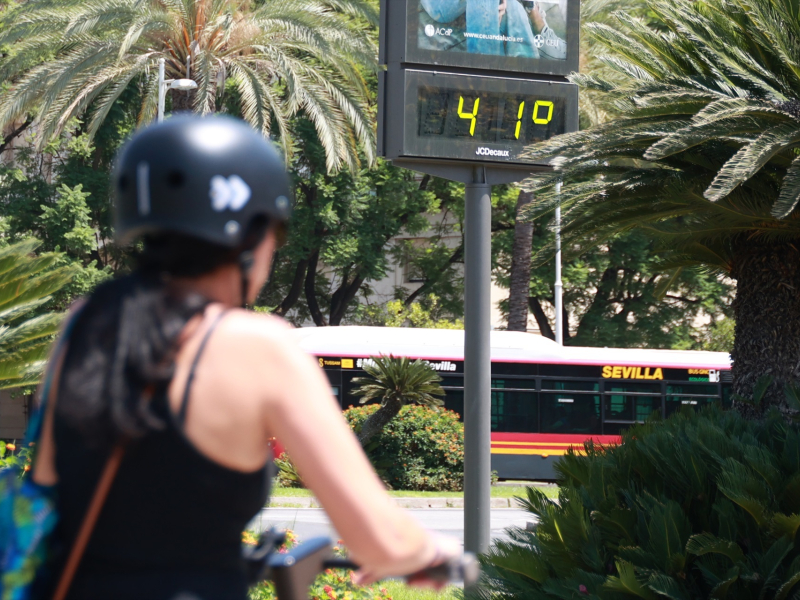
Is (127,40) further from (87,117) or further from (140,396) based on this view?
(140,396)

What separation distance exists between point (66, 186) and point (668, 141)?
2146 cm

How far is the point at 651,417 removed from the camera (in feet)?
20.5

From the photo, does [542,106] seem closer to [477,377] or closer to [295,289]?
[477,377]

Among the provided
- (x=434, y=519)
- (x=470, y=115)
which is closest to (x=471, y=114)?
(x=470, y=115)

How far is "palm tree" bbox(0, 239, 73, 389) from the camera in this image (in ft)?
25.8

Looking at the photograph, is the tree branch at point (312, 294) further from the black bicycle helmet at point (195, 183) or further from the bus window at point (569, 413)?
the black bicycle helmet at point (195, 183)

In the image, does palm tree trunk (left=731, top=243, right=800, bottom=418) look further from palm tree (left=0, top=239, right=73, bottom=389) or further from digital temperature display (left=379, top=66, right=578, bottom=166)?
palm tree (left=0, top=239, right=73, bottom=389)

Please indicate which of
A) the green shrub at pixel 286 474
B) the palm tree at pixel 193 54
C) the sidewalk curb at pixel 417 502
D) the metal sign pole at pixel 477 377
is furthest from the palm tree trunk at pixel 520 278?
the metal sign pole at pixel 477 377

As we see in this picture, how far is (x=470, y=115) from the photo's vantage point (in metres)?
6.42

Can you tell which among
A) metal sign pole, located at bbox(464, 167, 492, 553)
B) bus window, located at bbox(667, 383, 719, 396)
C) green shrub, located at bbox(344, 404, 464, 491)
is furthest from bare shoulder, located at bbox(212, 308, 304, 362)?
bus window, located at bbox(667, 383, 719, 396)

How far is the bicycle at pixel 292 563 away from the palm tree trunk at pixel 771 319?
17.7 feet

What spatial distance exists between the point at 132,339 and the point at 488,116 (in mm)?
5315

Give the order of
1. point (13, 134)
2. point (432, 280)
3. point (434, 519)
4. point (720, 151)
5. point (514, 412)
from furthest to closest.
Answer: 1. point (432, 280)
2. point (13, 134)
3. point (514, 412)
4. point (434, 519)
5. point (720, 151)

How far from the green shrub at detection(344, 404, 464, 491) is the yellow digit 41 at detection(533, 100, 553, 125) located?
1287cm
